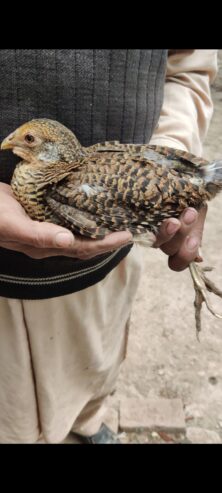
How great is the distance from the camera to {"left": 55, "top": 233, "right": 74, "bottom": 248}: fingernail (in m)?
1.02

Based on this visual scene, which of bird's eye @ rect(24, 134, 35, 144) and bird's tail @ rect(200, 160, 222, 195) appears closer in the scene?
bird's eye @ rect(24, 134, 35, 144)

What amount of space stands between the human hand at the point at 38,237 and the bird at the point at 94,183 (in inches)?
0.9

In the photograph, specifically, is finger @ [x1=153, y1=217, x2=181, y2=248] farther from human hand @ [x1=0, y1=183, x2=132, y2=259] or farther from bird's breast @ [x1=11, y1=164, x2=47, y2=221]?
bird's breast @ [x1=11, y1=164, x2=47, y2=221]

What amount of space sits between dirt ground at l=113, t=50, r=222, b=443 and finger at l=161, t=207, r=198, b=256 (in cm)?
125

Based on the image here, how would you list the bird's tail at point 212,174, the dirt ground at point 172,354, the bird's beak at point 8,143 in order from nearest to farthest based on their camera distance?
the bird's beak at point 8,143 → the bird's tail at point 212,174 → the dirt ground at point 172,354

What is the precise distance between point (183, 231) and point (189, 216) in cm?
5

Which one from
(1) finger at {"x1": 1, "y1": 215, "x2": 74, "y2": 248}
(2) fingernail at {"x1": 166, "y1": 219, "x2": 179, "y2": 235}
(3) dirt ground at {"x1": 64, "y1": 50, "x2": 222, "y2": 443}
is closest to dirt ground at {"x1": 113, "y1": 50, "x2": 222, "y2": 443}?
(3) dirt ground at {"x1": 64, "y1": 50, "x2": 222, "y2": 443}

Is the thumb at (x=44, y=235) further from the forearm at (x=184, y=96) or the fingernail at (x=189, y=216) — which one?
the forearm at (x=184, y=96)

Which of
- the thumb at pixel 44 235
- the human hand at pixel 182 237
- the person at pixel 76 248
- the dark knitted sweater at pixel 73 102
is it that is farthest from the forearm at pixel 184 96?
the thumb at pixel 44 235

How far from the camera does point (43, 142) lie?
1.17 meters

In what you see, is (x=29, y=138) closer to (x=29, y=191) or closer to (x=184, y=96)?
(x=29, y=191)

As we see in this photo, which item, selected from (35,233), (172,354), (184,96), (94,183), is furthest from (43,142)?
(172,354)

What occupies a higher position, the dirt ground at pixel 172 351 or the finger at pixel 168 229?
the finger at pixel 168 229

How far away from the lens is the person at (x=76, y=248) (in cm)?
111
